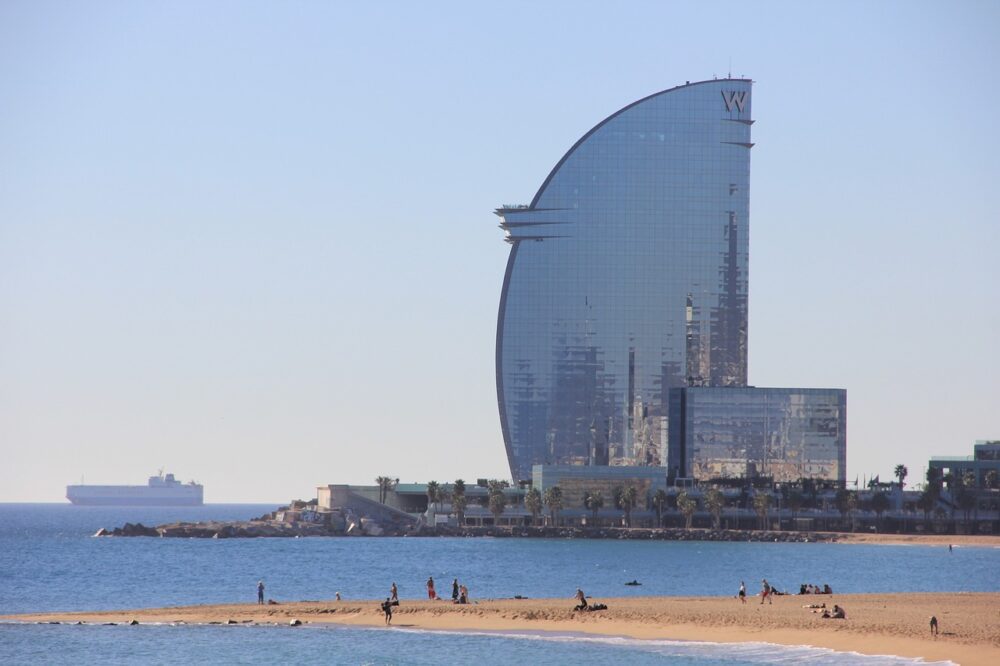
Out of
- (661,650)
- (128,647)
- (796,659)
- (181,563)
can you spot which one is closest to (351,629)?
(128,647)

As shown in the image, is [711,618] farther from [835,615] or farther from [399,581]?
[399,581]

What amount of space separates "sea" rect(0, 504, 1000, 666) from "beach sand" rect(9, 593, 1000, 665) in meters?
2.35

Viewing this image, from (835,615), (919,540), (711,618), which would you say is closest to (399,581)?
(711,618)

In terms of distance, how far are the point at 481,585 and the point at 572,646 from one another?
137 feet

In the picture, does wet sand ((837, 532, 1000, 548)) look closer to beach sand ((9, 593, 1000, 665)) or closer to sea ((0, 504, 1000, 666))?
sea ((0, 504, 1000, 666))

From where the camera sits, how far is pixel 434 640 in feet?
233

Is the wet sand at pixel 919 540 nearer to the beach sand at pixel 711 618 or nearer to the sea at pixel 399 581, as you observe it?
the sea at pixel 399 581

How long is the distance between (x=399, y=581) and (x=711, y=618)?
1687 inches

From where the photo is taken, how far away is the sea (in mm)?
66812

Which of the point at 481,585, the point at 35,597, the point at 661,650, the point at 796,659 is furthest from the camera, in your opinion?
the point at 481,585

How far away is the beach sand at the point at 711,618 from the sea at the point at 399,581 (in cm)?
235

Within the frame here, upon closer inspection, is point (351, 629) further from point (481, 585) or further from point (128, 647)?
point (481, 585)

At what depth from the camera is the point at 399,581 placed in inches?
4518

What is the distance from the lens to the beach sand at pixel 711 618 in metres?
66.1
